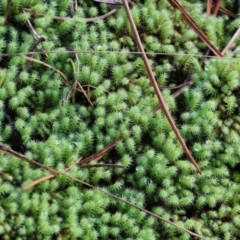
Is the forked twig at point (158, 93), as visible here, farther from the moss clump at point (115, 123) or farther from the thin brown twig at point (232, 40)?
the thin brown twig at point (232, 40)

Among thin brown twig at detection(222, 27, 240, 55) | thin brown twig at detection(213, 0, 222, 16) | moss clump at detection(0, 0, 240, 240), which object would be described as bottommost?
moss clump at detection(0, 0, 240, 240)

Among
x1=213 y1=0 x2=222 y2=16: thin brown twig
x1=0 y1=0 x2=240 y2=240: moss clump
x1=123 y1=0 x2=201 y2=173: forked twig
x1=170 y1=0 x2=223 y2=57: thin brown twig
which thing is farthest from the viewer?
x1=213 y1=0 x2=222 y2=16: thin brown twig

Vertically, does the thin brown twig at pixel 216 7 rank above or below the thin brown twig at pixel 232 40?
above

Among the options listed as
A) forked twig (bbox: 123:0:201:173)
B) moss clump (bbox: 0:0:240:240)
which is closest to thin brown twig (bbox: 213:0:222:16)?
moss clump (bbox: 0:0:240:240)

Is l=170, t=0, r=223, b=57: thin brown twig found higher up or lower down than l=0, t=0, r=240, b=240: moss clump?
higher up

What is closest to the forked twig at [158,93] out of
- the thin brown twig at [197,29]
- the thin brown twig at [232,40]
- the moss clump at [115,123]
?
the moss clump at [115,123]

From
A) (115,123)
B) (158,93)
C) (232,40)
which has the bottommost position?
(115,123)

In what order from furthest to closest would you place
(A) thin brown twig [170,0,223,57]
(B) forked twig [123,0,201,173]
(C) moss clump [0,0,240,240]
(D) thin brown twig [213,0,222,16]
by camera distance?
(D) thin brown twig [213,0,222,16] → (A) thin brown twig [170,0,223,57] → (B) forked twig [123,0,201,173] → (C) moss clump [0,0,240,240]

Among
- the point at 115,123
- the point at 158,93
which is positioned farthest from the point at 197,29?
the point at 115,123

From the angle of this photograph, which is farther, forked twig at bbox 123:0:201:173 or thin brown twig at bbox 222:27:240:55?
thin brown twig at bbox 222:27:240:55

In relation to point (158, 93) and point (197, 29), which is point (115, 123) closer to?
point (158, 93)

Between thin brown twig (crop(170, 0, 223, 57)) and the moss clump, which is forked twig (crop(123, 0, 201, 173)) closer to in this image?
the moss clump

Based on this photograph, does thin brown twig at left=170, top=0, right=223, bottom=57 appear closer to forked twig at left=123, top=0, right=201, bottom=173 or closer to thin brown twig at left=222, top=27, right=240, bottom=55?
thin brown twig at left=222, top=27, right=240, bottom=55
